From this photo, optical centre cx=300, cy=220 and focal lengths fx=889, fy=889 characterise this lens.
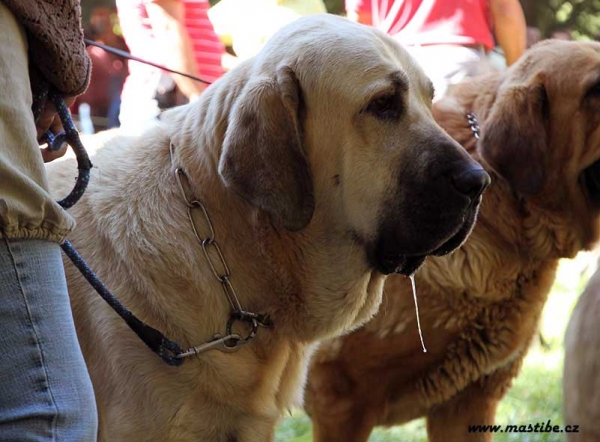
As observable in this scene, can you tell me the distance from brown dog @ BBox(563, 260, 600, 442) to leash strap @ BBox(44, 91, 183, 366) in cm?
114

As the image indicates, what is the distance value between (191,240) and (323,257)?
1.40ft

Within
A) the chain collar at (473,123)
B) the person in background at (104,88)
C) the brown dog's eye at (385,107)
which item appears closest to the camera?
the brown dog's eye at (385,107)

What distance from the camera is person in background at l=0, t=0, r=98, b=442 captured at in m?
1.78

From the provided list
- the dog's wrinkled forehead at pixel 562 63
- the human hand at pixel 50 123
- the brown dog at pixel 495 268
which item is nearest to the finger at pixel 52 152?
the human hand at pixel 50 123

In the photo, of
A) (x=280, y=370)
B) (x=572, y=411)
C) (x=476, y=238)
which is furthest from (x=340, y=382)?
(x=572, y=411)

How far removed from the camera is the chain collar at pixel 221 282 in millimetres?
2631

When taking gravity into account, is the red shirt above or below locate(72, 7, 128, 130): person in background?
above

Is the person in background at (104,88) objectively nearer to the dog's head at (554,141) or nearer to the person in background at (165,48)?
the person in background at (165,48)

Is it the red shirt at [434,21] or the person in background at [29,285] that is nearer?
the person in background at [29,285]

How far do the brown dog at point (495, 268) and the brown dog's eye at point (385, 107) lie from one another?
4.05 ft

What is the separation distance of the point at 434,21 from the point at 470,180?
264 centimetres

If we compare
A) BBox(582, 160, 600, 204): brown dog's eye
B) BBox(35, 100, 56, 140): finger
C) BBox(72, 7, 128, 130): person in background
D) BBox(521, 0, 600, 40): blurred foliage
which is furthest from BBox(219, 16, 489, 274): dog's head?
BBox(521, 0, 600, 40): blurred foliage

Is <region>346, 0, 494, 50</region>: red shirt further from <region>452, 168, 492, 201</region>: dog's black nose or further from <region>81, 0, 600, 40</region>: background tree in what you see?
<region>81, 0, 600, 40</region>: background tree

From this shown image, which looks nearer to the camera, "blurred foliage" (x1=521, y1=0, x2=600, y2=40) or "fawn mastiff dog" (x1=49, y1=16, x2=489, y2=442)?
"fawn mastiff dog" (x1=49, y1=16, x2=489, y2=442)
